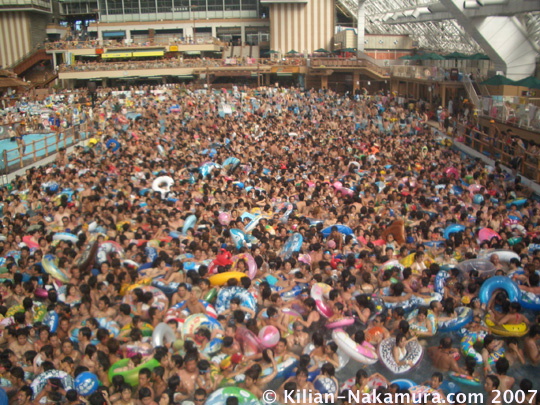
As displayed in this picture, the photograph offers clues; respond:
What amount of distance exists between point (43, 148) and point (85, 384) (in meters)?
12.8

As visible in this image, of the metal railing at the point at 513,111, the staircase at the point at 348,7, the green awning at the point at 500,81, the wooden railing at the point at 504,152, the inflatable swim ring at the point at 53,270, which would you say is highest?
the staircase at the point at 348,7

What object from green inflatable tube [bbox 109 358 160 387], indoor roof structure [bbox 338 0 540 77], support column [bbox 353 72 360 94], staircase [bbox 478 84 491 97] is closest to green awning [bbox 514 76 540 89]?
indoor roof structure [bbox 338 0 540 77]

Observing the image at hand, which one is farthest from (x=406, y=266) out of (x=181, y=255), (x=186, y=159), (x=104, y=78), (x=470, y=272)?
(x=104, y=78)

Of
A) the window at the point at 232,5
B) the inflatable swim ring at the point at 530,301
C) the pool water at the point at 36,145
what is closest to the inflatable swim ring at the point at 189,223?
the inflatable swim ring at the point at 530,301

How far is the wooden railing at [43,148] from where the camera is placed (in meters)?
15.2

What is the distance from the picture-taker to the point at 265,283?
7270 millimetres

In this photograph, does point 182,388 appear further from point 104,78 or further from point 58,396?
point 104,78

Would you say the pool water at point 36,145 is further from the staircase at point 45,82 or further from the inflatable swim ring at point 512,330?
the staircase at point 45,82

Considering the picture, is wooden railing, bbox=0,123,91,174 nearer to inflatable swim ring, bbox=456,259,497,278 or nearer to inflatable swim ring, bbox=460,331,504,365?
inflatable swim ring, bbox=456,259,497,278

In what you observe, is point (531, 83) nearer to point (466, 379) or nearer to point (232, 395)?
point (466, 379)

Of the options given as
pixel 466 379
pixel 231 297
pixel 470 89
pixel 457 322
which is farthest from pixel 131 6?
pixel 466 379

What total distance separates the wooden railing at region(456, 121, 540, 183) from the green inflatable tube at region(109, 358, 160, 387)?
989 cm

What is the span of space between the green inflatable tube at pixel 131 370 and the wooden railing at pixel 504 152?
989 cm

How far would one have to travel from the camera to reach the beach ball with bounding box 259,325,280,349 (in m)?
6.27
